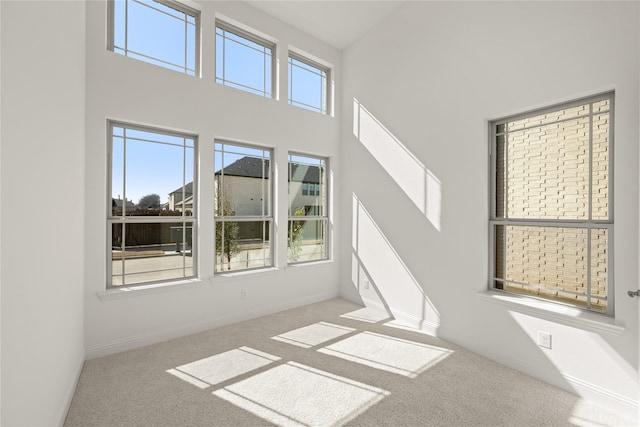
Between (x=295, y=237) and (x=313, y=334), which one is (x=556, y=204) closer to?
(x=313, y=334)

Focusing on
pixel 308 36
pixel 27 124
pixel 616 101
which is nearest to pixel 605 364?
pixel 616 101

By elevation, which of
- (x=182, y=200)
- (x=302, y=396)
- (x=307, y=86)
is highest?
(x=307, y=86)

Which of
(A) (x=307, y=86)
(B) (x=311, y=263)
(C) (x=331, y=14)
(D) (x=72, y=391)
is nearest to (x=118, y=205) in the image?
(D) (x=72, y=391)

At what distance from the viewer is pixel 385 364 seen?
274 cm

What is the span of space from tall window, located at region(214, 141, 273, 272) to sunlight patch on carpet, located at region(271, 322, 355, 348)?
1.08m

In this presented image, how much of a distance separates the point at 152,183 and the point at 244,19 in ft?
7.70

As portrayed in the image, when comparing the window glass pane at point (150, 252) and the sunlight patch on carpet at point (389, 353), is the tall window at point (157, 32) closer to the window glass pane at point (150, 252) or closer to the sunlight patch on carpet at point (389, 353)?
the window glass pane at point (150, 252)

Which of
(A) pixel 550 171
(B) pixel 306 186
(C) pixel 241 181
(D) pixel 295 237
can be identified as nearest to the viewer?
(A) pixel 550 171

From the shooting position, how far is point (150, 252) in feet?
10.7

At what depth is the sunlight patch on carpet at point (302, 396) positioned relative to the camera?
6.75 feet

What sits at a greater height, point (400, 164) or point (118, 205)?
point (400, 164)

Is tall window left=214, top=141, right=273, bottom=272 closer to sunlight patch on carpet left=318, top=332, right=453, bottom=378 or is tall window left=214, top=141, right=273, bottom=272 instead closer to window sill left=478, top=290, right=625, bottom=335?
sunlight patch on carpet left=318, top=332, right=453, bottom=378

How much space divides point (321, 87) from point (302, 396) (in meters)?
4.25

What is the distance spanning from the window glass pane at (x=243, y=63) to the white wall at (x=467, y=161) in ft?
4.26
